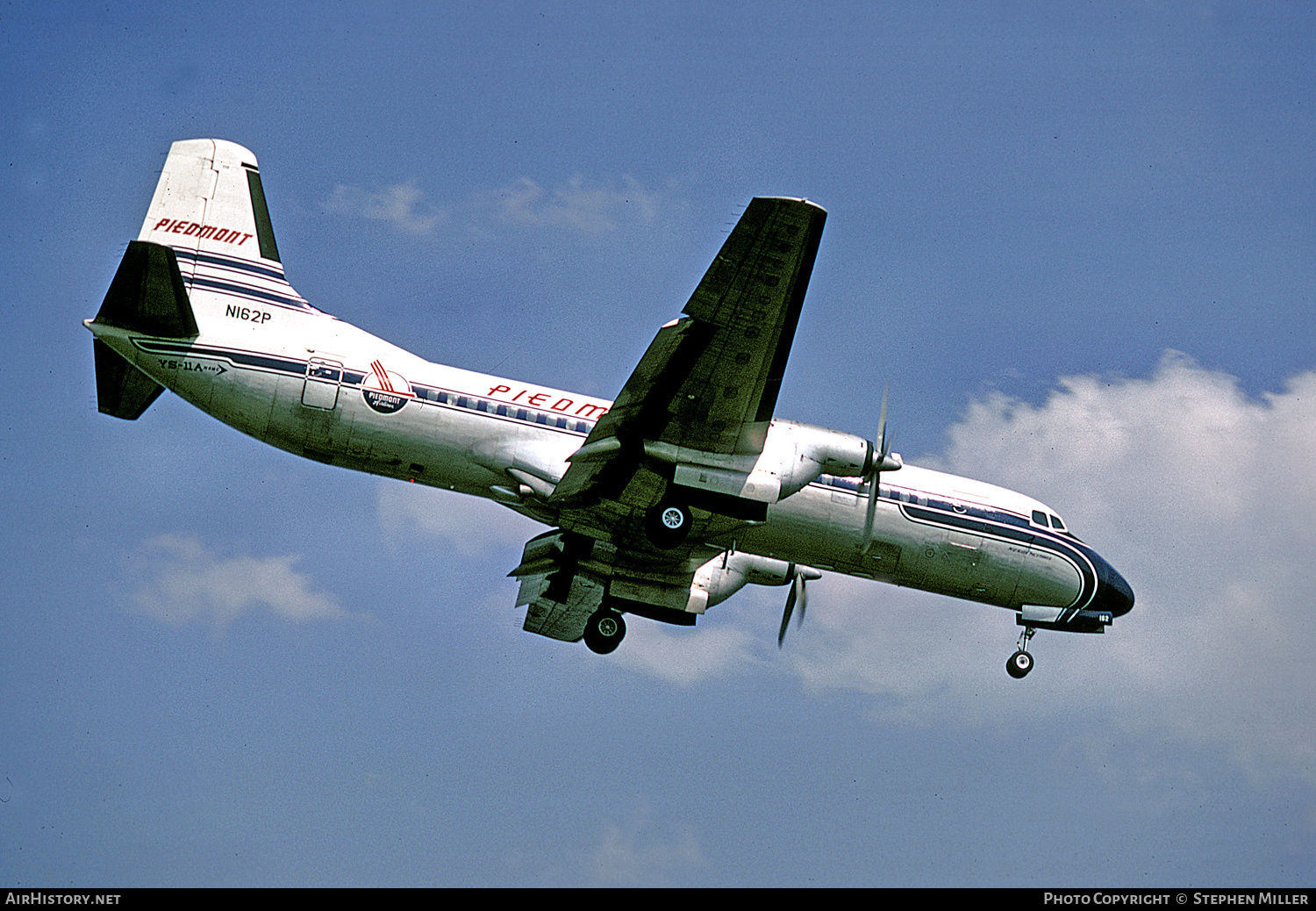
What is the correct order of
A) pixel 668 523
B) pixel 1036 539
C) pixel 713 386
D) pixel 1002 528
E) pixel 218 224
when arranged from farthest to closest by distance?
pixel 1036 539, pixel 1002 528, pixel 218 224, pixel 668 523, pixel 713 386

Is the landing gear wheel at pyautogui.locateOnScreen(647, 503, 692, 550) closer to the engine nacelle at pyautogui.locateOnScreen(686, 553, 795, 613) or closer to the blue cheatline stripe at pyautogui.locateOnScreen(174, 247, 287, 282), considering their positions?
the engine nacelle at pyautogui.locateOnScreen(686, 553, 795, 613)

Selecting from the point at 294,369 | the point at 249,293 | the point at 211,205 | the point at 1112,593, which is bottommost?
the point at 294,369

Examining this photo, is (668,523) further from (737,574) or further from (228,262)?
(228,262)

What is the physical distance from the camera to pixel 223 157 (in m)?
30.0

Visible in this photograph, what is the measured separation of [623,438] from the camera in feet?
81.2

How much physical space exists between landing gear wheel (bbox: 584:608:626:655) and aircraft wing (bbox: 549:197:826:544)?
4.32 meters

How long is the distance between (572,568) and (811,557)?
19.0ft

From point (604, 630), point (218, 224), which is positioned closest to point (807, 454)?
point (604, 630)

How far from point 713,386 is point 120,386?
1335cm

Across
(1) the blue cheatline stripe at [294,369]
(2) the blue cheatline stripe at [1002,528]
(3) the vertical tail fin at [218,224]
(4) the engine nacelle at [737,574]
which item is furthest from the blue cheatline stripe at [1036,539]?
(3) the vertical tail fin at [218,224]
